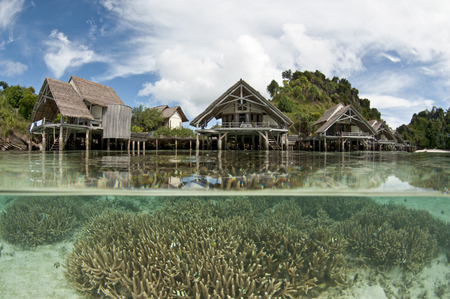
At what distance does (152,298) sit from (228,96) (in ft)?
64.5

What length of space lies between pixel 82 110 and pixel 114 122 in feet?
10.6

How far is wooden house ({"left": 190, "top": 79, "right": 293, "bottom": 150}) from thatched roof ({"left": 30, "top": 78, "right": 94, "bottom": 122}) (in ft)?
33.1

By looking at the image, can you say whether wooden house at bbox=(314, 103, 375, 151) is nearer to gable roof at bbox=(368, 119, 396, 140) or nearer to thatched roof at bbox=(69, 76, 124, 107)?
gable roof at bbox=(368, 119, 396, 140)

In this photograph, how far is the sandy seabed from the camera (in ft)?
18.3

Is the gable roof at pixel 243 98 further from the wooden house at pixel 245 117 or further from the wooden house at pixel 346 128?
the wooden house at pixel 346 128

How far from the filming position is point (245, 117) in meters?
24.6

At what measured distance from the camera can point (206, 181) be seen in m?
5.52

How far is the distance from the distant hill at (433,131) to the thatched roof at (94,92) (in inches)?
1513

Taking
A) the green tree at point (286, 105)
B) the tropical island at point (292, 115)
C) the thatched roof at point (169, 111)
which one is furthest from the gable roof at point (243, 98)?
the green tree at point (286, 105)

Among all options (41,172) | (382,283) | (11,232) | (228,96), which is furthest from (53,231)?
(228,96)

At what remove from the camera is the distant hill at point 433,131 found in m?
29.2

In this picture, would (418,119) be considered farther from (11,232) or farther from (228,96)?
(11,232)

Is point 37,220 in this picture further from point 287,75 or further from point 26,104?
point 287,75

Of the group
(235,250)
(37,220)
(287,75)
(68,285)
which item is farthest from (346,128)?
(287,75)
